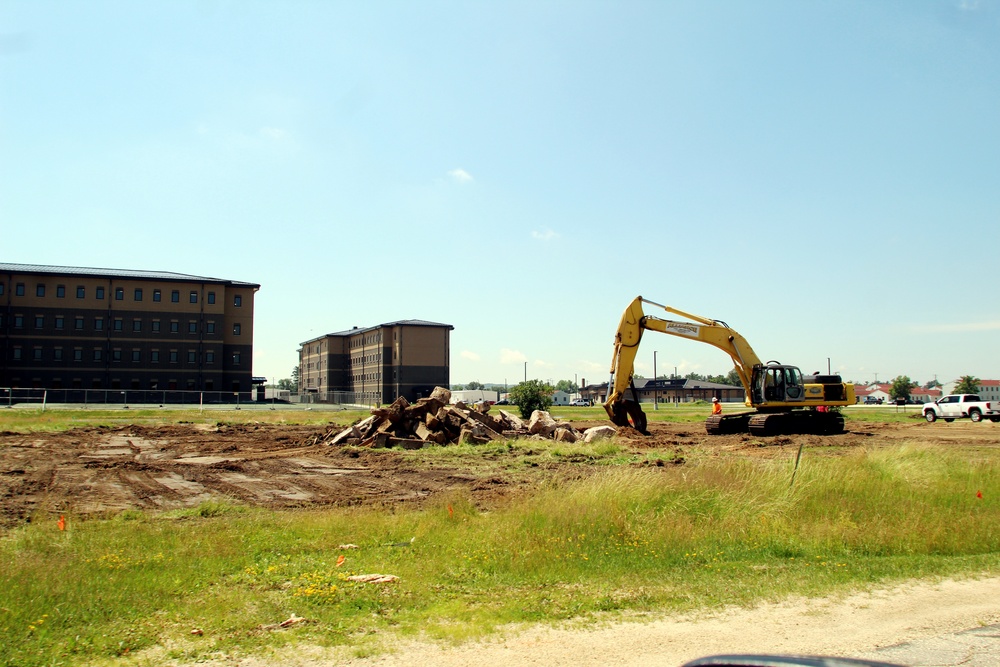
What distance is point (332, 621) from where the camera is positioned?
6.89 metres

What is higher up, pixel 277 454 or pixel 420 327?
pixel 420 327

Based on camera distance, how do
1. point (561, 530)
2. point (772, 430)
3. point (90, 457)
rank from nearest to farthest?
point (561, 530), point (90, 457), point (772, 430)

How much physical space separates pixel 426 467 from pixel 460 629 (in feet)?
47.0

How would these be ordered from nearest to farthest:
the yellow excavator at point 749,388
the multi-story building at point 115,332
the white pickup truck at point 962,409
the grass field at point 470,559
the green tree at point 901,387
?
1. the grass field at point 470,559
2. the yellow excavator at point 749,388
3. the white pickup truck at point 962,409
4. the multi-story building at point 115,332
5. the green tree at point 901,387

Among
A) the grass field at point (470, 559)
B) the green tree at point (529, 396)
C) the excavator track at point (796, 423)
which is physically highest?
the green tree at point (529, 396)

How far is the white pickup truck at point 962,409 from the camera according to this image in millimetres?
47031

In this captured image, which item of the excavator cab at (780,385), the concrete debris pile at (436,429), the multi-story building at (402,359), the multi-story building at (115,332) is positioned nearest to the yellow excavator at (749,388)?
the excavator cab at (780,385)

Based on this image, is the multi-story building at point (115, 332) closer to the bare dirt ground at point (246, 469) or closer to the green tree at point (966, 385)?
the bare dirt ground at point (246, 469)

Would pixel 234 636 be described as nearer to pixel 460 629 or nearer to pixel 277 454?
pixel 460 629

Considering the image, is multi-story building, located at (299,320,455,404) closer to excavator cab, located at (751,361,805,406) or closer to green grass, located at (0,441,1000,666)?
excavator cab, located at (751,361,805,406)

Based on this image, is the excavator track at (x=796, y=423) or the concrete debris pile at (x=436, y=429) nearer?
the concrete debris pile at (x=436, y=429)

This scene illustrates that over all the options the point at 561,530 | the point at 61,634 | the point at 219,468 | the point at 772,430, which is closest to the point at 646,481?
the point at 561,530

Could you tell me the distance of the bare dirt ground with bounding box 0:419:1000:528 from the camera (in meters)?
15.0

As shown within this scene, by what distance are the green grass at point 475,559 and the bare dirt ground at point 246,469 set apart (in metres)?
2.16
